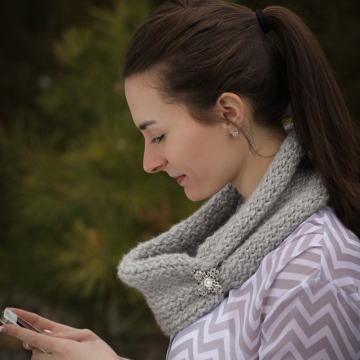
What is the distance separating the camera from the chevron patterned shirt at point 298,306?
30.0 inches

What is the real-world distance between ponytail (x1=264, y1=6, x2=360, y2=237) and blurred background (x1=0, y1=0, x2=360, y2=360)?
84 cm

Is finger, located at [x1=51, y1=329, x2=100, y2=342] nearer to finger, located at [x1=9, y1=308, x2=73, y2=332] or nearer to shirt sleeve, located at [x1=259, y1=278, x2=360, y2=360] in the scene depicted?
finger, located at [x1=9, y1=308, x2=73, y2=332]

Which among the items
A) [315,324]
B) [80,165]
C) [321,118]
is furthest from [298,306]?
[80,165]

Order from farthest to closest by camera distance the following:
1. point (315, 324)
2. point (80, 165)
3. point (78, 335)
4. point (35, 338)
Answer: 1. point (80, 165)
2. point (78, 335)
3. point (35, 338)
4. point (315, 324)

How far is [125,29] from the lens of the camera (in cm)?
197

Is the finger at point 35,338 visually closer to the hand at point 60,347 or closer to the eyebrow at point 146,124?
the hand at point 60,347

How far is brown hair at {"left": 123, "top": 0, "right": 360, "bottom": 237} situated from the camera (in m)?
0.90

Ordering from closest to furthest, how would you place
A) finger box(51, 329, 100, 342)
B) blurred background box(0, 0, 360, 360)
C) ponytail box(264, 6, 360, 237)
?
1. ponytail box(264, 6, 360, 237)
2. finger box(51, 329, 100, 342)
3. blurred background box(0, 0, 360, 360)

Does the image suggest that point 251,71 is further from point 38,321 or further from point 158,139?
point 38,321

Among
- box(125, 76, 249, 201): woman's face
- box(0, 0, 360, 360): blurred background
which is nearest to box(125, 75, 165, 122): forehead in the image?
box(125, 76, 249, 201): woman's face

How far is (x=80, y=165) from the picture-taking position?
6.46 ft

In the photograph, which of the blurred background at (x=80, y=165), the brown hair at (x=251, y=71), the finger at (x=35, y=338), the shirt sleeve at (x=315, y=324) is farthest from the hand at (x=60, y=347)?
the blurred background at (x=80, y=165)

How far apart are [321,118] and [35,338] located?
56 cm

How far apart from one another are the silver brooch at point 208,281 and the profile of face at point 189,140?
0.43ft
